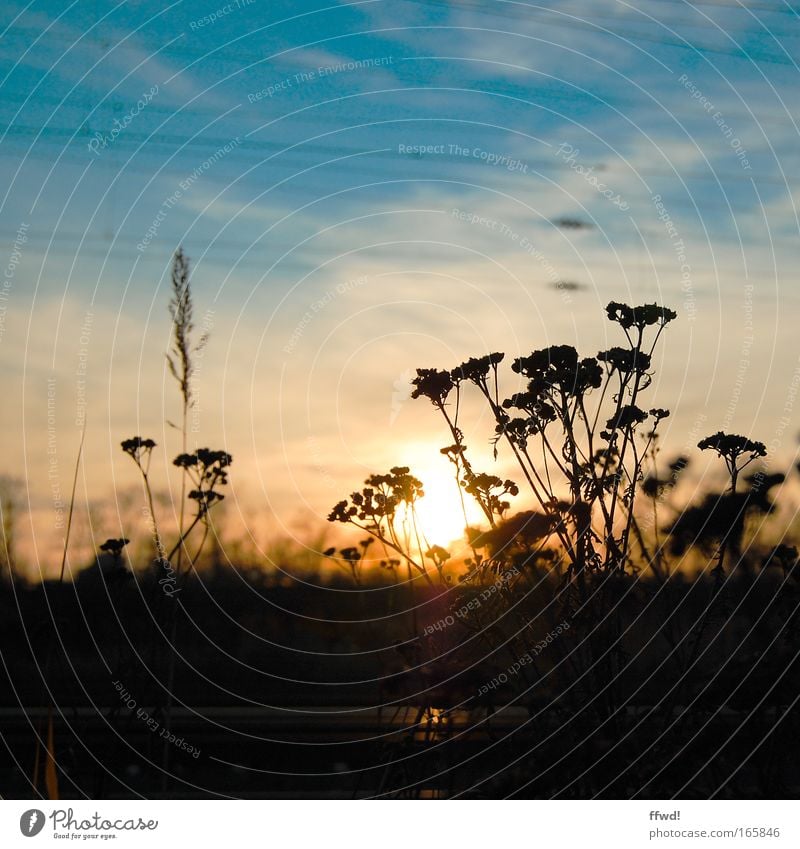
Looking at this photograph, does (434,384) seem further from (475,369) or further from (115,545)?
(115,545)

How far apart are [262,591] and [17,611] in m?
1.24

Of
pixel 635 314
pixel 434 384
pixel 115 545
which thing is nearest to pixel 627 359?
pixel 635 314

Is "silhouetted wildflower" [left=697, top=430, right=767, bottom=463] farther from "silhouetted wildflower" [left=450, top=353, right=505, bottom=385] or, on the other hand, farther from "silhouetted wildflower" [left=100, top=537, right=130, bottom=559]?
"silhouetted wildflower" [left=100, top=537, right=130, bottom=559]

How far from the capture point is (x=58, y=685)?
20.9 ft

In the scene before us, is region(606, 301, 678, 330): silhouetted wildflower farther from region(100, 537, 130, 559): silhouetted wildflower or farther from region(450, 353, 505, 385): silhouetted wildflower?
region(100, 537, 130, 559): silhouetted wildflower

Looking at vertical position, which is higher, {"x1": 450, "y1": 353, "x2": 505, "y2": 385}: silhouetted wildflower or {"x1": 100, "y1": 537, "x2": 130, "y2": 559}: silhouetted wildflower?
{"x1": 450, "y1": 353, "x2": 505, "y2": 385}: silhouetted wildflower

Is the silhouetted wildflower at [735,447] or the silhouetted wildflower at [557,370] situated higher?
the silhouetted wildflower at [557,370]

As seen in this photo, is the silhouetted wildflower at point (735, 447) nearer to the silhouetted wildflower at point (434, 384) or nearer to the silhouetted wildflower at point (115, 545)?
the silhouetted wildflower at point (434, 384)

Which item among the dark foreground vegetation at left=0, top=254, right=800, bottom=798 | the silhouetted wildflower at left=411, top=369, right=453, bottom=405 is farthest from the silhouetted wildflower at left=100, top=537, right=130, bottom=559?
the silhouetted wildflower at left=411, top=369, right=453, bottom=405

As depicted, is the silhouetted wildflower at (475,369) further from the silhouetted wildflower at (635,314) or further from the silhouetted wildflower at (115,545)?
the silhouetted wildflower at (115,545)

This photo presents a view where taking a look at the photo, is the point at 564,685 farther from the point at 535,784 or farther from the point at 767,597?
the point at 767,597

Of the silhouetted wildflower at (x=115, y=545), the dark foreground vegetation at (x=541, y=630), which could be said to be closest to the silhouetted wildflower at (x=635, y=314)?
the dark foreground vegetation at (x=541, y=630)
